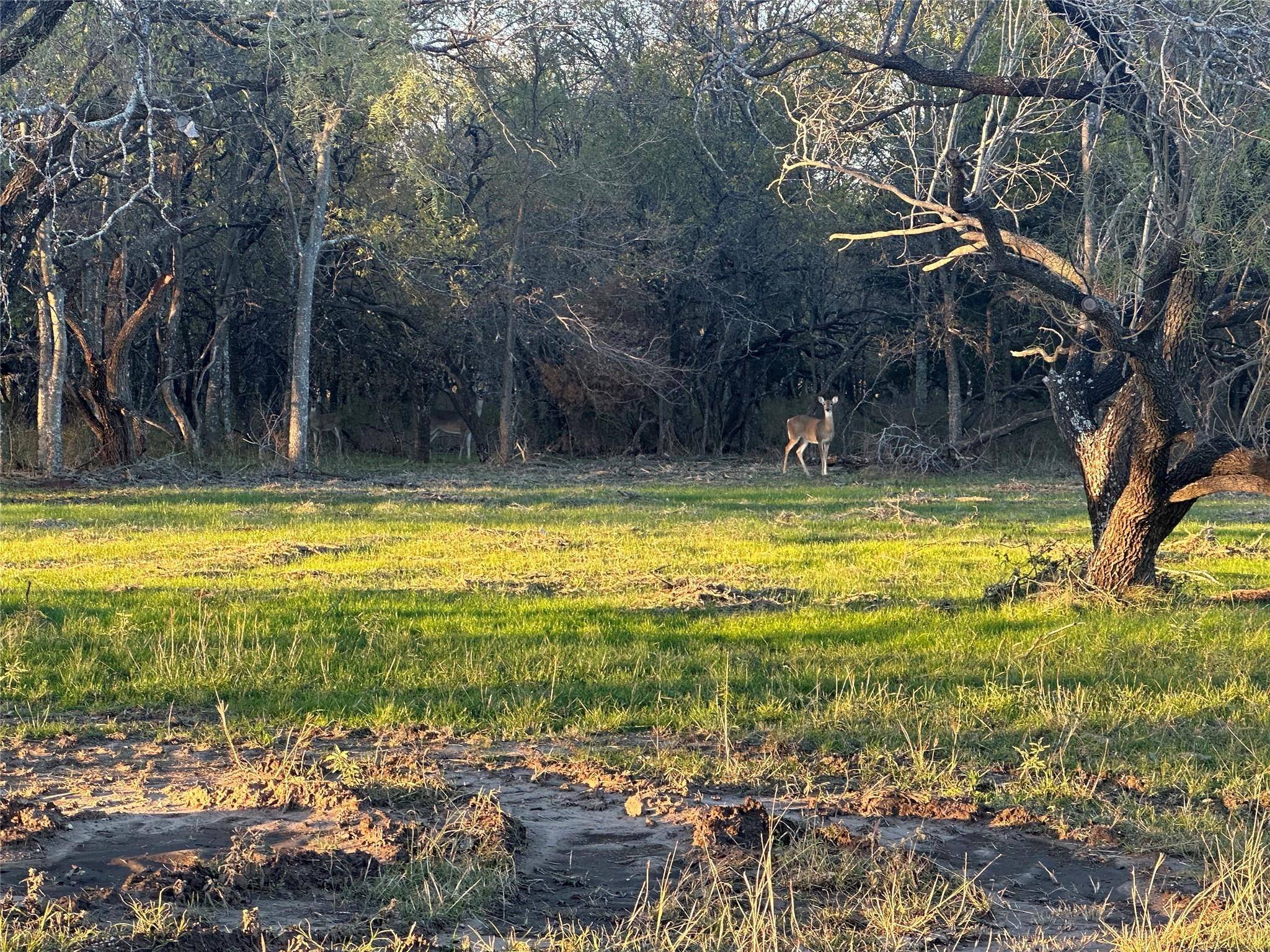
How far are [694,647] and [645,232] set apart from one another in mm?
21029

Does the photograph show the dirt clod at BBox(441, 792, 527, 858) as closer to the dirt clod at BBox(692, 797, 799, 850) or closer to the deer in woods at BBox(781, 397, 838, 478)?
the dirt clod at BBox(692, 797, 799, 850)

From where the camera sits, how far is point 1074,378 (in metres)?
11.8

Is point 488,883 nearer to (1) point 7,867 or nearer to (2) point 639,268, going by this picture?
(1) point 7,867

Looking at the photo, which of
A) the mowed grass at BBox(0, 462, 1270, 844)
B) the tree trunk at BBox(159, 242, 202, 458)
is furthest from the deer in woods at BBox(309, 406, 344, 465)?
the mowed grass at BBox(0, 462, 1270, 844)

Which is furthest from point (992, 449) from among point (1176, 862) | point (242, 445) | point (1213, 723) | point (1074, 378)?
point (1176, 862)

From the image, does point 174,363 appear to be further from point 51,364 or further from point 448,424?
point 448,424

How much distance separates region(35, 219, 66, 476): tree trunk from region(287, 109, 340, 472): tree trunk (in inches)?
167

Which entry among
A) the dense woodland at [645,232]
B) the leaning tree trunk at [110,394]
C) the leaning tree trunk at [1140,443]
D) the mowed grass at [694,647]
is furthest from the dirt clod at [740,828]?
the leaning tree trunk at [110,394]

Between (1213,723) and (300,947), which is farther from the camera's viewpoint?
(1213,723)

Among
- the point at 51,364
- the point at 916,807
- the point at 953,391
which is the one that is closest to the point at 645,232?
the point at 953,391

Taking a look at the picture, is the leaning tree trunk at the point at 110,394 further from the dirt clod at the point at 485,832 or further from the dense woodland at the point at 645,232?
the dirt clod at the point at 485,832

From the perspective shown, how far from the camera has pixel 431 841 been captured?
5.27m

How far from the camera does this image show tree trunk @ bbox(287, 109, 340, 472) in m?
25.5

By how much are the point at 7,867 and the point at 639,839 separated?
2311 millimetres
